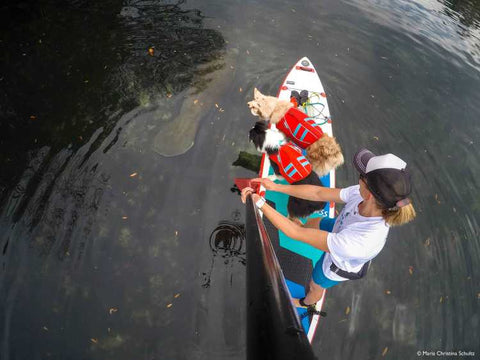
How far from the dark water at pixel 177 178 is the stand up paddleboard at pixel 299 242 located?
409 mm

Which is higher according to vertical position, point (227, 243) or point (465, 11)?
point (465, 11)

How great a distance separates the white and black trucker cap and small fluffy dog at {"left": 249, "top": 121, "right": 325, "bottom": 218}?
6.01ft

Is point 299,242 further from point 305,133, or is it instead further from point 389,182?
point 389,182

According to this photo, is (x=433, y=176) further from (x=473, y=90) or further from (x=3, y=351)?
(x=3, y=351)

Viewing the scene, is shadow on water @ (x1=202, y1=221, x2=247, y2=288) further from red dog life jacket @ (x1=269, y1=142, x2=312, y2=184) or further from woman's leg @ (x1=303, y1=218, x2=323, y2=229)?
red dog life jacket @ (x1=269, y1=142, x2=312, y2=184)

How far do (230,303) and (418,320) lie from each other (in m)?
3.23

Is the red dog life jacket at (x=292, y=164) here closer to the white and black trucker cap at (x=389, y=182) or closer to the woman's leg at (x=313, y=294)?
the woman's leg at (x=313, y=294)

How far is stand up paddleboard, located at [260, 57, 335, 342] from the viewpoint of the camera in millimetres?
4363

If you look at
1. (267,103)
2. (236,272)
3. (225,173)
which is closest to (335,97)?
(267,103)

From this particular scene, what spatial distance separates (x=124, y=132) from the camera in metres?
5.88

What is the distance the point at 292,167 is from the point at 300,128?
929 mm

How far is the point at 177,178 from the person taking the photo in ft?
18.0

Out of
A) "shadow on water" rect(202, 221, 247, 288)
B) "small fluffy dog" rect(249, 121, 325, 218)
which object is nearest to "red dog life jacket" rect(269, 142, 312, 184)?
"small fluffy dog" rect(249, 121, 325, 218)

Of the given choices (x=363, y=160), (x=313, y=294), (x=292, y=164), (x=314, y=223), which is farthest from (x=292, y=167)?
(x=313, y=294)
